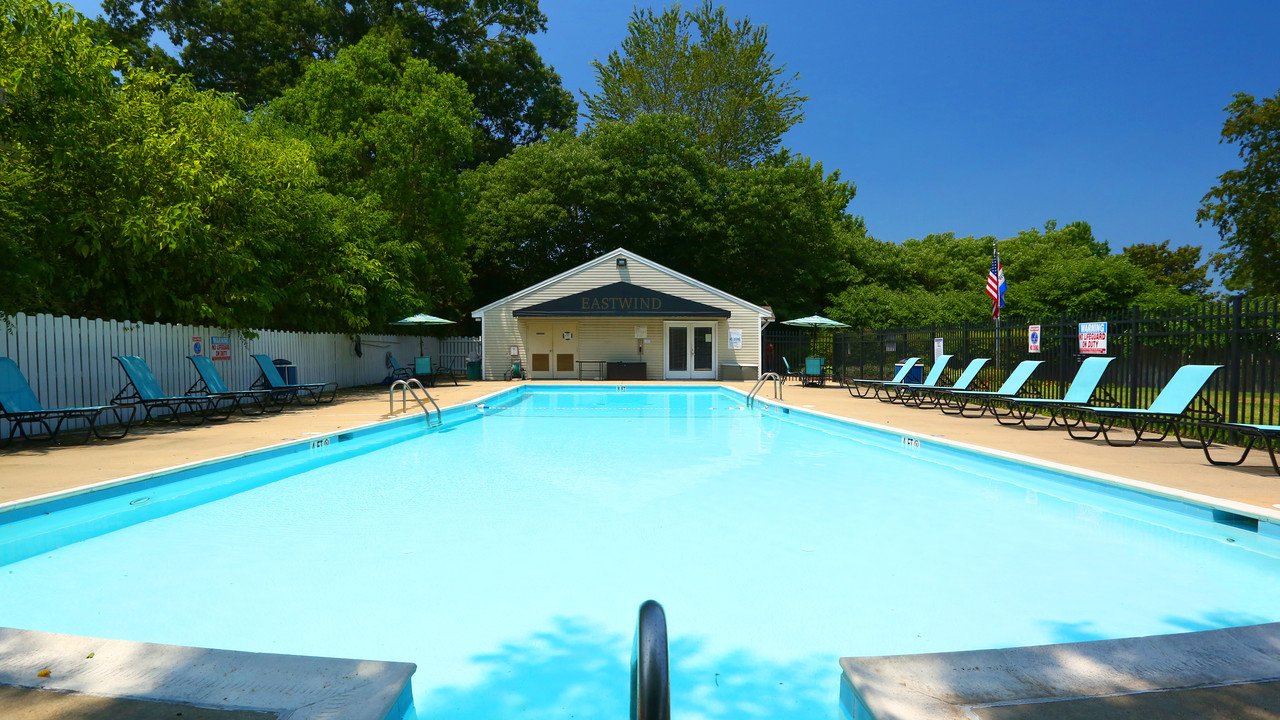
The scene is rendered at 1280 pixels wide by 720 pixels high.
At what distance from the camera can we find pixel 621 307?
23188mm

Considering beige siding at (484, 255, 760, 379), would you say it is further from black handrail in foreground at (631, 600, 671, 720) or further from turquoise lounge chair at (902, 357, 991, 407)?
black handrail in foreground at (631, 600, 671, 720)

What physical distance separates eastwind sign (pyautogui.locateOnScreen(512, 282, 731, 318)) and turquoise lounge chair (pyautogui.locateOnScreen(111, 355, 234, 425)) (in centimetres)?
1174

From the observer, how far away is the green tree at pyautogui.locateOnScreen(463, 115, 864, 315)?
3266 centimetres

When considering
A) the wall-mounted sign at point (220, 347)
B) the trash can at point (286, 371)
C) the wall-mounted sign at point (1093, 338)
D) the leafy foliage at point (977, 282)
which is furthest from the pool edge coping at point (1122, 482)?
the leafy foliage at point (977, 282)

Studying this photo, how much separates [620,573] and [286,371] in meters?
13.5

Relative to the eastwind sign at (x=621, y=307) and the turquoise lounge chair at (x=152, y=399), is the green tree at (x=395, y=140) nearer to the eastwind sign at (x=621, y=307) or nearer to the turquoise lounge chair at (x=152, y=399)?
the eastwind sign at (x=621, y=307)

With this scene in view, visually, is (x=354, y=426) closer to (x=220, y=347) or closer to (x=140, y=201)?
(x=140, y=201)

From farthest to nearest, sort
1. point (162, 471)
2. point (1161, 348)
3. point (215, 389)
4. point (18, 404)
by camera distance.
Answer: point (215, 389), point (1161, 348), point (18, 404), point (162, 471)

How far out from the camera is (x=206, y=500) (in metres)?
6.50

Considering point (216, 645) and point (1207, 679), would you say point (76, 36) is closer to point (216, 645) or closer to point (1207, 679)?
point (216, 645)

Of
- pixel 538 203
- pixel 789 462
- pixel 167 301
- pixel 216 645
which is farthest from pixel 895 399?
pixel 538 203

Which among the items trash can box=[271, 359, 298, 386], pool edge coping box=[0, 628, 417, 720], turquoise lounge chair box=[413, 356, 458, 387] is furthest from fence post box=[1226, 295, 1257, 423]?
turquoise lounge chair box=[413, 356, 458, 387]

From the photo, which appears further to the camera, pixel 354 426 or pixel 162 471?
pixel 354 426

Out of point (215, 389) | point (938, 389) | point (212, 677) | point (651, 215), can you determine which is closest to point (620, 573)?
point (212, 677)
